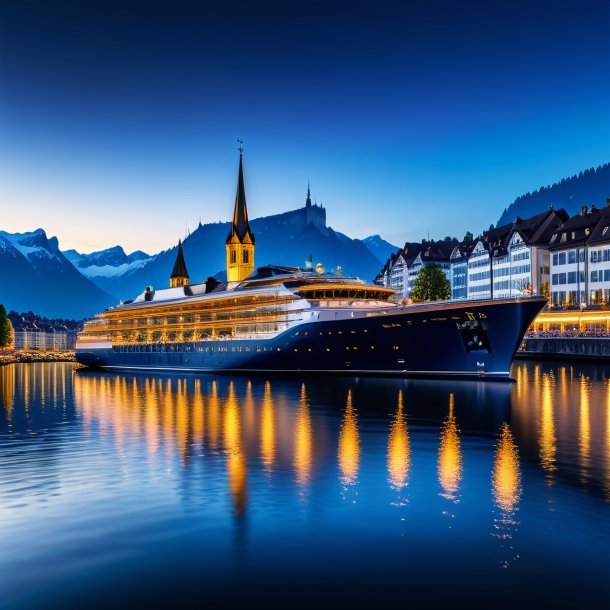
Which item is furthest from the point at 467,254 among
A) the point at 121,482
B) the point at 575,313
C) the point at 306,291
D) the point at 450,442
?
the point at 121,482

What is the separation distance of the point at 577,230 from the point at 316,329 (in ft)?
247

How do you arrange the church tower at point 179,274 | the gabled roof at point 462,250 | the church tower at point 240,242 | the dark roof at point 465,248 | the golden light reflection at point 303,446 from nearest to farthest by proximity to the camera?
the golden light reflection at point 303,446 → the church tower at point 240,242 → the church tower at point 179,274 → the dark roof at point 465,248 → the gabled roof at point 462,250

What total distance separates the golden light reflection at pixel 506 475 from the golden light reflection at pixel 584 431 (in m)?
2.35

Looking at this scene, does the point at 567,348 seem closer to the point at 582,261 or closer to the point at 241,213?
the point at 582,261

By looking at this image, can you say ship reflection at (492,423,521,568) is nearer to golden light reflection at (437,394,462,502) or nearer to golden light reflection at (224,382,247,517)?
golden light reflection at (437,394,462,502)

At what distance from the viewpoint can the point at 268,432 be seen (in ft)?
108

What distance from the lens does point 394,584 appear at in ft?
43.7

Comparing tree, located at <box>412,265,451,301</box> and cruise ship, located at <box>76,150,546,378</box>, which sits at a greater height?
tree, located at <box>412,265,451,301</box>

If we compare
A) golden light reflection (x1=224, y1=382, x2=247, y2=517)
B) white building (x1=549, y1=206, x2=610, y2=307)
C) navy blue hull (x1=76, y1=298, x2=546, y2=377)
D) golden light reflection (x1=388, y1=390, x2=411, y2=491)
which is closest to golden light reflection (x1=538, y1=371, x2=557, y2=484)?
golden light reflection (x1=388, y1=390, x2=411, y2=491)

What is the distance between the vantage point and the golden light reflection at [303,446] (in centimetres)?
2289

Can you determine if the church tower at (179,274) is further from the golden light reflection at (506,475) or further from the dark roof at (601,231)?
the golden light reflection at (506,475)

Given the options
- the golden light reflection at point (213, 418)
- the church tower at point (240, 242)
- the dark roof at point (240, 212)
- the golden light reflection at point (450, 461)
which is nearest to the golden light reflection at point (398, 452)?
the golden light reflection at point (450, 461)

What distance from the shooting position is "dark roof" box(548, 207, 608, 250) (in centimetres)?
11594

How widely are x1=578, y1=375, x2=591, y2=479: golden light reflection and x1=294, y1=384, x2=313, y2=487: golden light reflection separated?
9349mm
